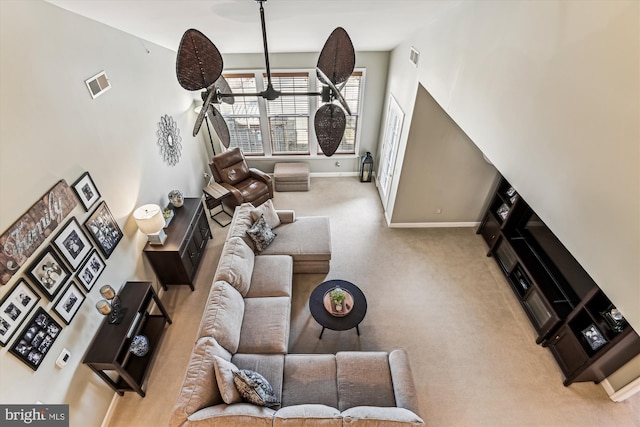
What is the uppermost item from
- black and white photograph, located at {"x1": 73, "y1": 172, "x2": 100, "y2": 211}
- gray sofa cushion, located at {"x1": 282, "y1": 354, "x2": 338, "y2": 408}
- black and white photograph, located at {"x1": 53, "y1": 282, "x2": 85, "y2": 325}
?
black and white photograph, located at {"x1": 73, "y1": 172, "x2": 100, "y2": 211}

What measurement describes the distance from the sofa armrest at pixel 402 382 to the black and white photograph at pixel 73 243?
121 inches

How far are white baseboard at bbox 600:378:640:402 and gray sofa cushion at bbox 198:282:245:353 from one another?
3854 millimetres

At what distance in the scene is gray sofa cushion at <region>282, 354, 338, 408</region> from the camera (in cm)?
276

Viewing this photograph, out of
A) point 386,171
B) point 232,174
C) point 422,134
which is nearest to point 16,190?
point 232,174

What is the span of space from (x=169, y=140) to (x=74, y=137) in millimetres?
1883

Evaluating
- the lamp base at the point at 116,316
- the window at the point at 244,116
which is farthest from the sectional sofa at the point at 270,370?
the window at the point at 244,116

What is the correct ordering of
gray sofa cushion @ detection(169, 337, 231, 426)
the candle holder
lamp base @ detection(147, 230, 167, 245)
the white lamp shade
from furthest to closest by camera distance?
lamp base @ detection(147, 230, 167, 245) < the white lamp shade < the candle holder < gray sofa cushion @ detection(169, 337, 231, 426)

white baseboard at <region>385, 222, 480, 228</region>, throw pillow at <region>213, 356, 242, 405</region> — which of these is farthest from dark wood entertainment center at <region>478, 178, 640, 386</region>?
throw pillow at <region>213, 356, 242, 405</region>

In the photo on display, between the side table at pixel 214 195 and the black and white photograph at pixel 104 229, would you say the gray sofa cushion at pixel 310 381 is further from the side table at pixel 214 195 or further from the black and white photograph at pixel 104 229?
the side table at pixel 214 195

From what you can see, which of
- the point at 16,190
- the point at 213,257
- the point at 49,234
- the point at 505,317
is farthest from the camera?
the point at 213,257

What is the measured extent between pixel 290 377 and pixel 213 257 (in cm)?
248

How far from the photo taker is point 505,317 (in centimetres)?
390

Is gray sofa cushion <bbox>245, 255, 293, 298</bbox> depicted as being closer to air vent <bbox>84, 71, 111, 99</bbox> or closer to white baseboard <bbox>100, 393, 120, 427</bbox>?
white baseboard <bbox>100, 393, 120, 427</bbox>

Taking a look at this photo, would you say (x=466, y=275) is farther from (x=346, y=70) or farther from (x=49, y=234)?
(x=49, y=234)
